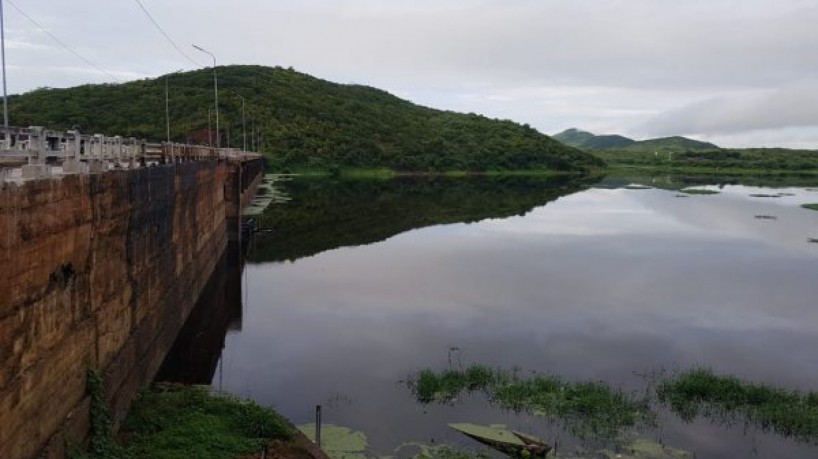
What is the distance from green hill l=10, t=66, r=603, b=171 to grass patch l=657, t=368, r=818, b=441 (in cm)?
9804

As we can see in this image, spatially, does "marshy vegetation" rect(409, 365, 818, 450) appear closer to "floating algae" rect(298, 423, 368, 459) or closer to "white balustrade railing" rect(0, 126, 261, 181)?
"floating algae" rect(298, 423, 368, 459)

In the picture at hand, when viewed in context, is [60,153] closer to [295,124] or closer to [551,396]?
[551,396]

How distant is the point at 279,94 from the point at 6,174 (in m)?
153

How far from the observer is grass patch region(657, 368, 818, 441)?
59.4 feet

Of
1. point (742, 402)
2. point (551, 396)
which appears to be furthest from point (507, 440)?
point (742, 402)

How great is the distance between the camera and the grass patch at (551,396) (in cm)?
1795

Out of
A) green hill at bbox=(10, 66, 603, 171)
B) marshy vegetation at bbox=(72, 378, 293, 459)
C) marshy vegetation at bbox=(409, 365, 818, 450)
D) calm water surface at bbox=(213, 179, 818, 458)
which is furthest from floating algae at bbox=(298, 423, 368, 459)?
green hill at bbox=(10, 66, 603, 171)

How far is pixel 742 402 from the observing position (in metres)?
19.6

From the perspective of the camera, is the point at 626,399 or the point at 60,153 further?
the point at 626,399

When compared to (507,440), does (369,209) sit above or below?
above

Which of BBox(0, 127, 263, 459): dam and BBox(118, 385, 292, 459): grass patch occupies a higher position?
BBox(0, 127, 263, 459): dam

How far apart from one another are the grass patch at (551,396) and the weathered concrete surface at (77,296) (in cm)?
837

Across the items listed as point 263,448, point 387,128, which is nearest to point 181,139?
point 387,128

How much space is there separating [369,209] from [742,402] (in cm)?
5475
